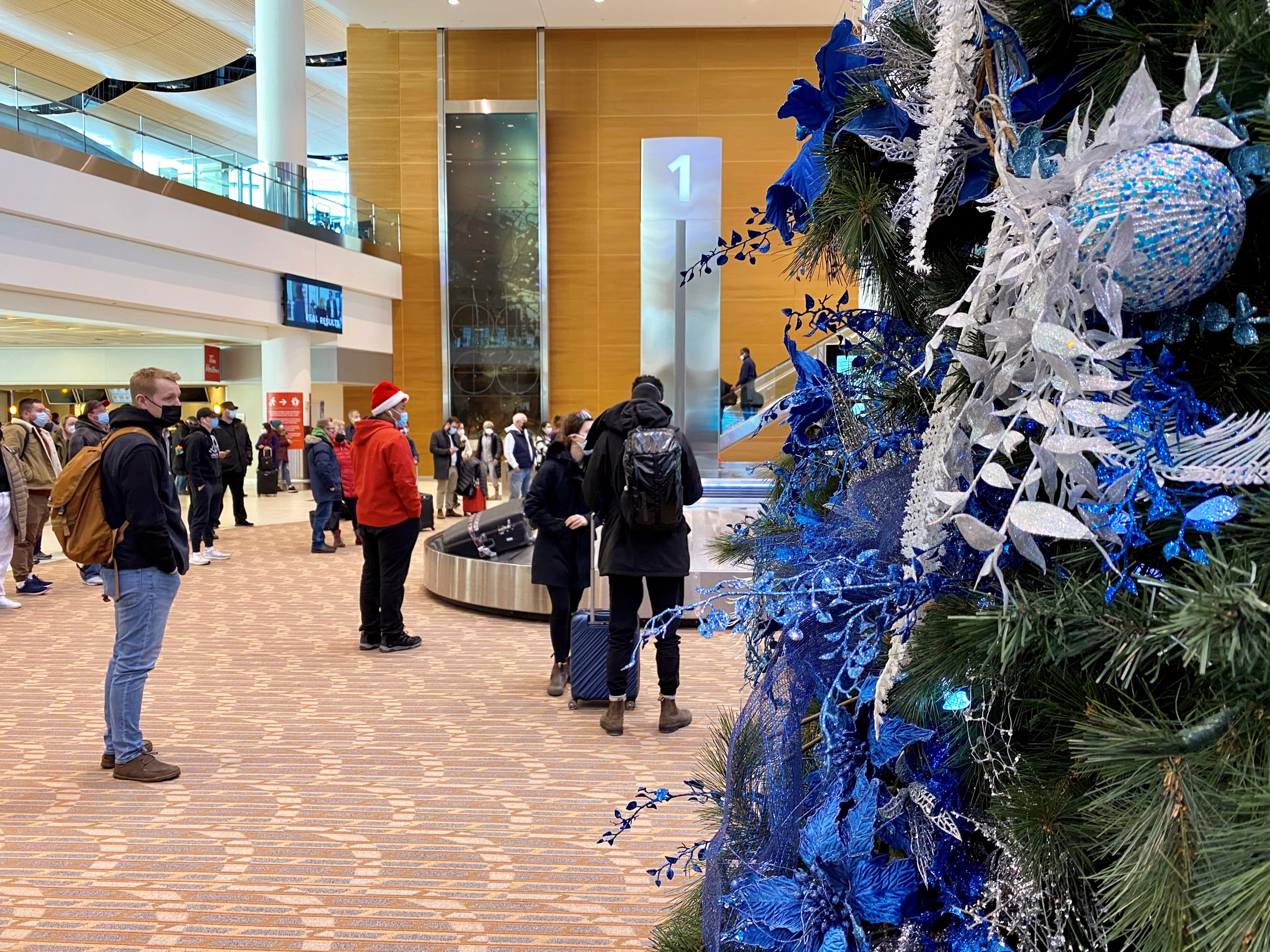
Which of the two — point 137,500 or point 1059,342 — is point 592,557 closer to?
point 137,500

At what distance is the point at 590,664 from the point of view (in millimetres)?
5633

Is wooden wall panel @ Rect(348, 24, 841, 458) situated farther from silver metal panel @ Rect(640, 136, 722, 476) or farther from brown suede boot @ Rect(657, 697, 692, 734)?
brown suede boot @ Rect(657, 697, 692, 734)

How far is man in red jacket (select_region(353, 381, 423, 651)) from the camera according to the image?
22.4 ft

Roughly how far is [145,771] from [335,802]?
1015 millimetres

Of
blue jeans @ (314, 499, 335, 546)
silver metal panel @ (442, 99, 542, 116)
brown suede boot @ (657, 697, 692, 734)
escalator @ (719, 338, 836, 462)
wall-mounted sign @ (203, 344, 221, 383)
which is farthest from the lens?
wall-mounted sign @ (203, 344, 221, 383)

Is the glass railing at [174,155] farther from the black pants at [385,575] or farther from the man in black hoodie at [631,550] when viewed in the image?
the man in black hoodie at [631,550]

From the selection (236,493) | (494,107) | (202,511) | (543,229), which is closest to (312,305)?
(543,229)

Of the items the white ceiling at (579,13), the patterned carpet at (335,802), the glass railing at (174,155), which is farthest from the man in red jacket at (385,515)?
the white ceiling at (579,13)

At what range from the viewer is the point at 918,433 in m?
→ 1.11

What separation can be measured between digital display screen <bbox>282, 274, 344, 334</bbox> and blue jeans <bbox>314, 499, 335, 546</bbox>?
27.7 ft

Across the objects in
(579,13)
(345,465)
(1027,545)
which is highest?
(579,13)

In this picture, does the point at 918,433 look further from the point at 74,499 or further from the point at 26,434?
the point at 26,434

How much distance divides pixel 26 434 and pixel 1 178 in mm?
5369

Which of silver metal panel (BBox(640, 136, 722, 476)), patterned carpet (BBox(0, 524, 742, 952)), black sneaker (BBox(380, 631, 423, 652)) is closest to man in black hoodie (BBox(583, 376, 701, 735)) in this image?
patterned carpet (BBox(0, 524, 742, 952))
